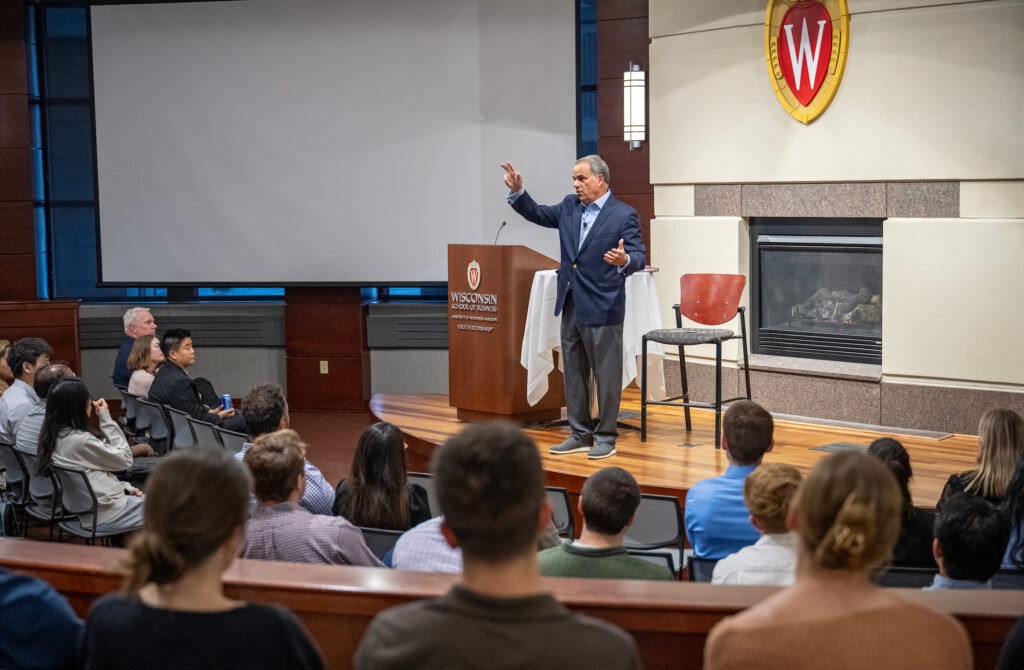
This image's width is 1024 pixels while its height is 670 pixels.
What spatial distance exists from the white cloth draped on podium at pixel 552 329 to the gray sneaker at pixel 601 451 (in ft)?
1.50

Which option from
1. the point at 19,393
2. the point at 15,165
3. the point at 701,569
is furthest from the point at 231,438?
the point at 15,165

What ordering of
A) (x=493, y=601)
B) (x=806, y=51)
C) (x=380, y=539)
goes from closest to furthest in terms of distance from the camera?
1. (x=493, y=601)
2. (x=380, y=539)
3. (x=806, y=51)

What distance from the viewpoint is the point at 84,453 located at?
480cm

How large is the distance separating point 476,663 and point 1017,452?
2938 mm

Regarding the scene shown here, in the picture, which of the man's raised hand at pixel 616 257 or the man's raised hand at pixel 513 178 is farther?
the man's raised hand at pixel 513 178

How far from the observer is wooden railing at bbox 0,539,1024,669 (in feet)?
6.37

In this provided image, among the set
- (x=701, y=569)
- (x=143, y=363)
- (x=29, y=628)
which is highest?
(x=143, y=363)

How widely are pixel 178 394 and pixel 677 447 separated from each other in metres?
2.68

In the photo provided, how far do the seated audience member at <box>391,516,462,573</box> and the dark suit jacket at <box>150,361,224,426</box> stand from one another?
330cm

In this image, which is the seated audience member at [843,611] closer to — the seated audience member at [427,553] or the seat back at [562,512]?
the seated audience member at [427,553]

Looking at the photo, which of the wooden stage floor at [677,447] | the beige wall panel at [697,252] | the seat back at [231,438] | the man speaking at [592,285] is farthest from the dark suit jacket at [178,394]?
the beige wall panel at [697,252]

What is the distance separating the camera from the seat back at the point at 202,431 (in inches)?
213

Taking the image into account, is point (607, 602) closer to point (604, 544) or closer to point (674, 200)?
point (604, 544)

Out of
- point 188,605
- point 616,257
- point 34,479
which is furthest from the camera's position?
point 616,257
